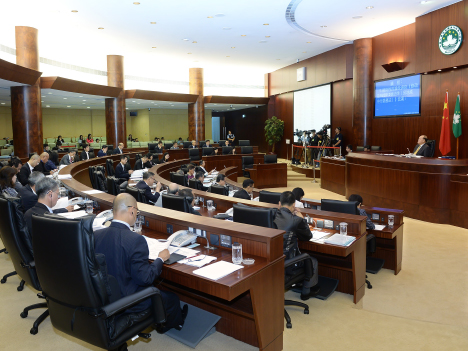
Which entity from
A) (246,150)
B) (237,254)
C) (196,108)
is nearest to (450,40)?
(246,150)

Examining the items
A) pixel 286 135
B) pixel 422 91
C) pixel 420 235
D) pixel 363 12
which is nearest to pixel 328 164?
pixel 422 91

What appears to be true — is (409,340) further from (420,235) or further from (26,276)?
(420,235)

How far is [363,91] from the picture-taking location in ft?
41.0

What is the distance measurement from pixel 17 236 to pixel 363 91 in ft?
38.3

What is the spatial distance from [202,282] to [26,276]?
1434 millimetres

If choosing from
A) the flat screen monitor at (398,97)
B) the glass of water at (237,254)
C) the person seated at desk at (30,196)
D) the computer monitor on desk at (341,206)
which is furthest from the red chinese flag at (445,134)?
the person seated at desk at (30,196)

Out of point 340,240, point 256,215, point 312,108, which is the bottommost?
point 340,240

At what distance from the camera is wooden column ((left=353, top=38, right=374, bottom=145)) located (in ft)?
40.8

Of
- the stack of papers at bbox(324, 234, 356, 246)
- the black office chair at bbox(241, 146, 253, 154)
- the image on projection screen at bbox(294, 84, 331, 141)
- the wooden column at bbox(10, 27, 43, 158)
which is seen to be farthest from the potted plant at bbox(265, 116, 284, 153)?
the stack of papers at bbox(324, 234, 356, 246)

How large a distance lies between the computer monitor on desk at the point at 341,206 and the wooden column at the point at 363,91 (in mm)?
8742

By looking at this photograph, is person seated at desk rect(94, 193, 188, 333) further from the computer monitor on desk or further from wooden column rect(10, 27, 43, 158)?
wooden column rect(10, 27, 43, 158)

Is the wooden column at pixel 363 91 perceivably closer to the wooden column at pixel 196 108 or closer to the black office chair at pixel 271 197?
the wooden column at pixel 196 108

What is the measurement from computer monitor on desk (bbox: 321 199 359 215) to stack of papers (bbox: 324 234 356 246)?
0.69 metres

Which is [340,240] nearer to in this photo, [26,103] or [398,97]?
[398,97]
